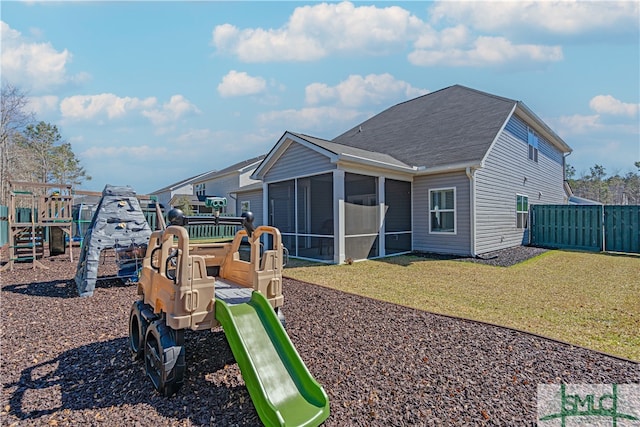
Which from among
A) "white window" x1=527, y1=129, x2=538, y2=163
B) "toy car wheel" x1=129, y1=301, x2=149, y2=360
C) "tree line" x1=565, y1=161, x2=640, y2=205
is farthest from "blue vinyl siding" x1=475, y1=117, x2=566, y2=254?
"tree line" x1=565, y1=161, x2=640, y2=205

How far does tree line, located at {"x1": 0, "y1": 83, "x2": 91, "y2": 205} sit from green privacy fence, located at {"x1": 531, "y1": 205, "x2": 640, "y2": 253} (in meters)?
24.0

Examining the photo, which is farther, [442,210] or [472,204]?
[442,210]

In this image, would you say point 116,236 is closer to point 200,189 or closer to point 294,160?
point 294,160

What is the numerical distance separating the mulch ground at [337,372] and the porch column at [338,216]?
15.4 ft

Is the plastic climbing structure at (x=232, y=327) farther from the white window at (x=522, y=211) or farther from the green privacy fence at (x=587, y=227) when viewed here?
the green privacy fence at (x=587, y=227)

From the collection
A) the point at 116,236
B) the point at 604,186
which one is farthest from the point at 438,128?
the point at 604,186

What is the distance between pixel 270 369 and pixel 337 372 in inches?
31.3

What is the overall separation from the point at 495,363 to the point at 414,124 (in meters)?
13.6

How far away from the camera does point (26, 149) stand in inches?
1016

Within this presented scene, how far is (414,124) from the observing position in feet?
49.1

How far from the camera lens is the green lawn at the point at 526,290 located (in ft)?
13.5

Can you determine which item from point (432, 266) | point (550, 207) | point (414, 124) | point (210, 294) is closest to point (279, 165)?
point (432, 266)

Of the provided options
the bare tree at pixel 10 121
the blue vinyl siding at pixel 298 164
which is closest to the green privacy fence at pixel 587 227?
the blue vinyl siding at pixel 298 164

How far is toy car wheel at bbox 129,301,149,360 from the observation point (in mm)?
3168
